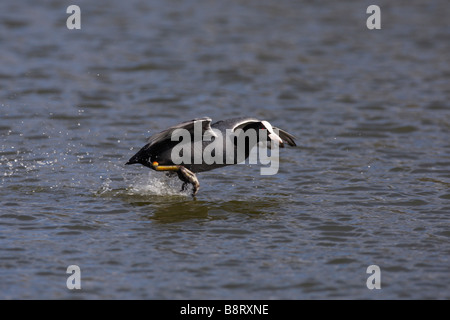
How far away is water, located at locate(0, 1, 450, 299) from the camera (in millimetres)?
6914

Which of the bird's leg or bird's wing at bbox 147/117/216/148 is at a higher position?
bird's wing at bbox 147/117/216/148

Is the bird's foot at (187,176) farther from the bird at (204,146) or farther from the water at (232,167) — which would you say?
the water at (232,167)

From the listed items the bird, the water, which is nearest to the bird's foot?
the bird

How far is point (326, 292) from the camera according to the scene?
21.4 feet

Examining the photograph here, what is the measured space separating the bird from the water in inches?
17.6

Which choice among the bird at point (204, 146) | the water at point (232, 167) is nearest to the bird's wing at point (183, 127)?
the bird at point (204, 146)

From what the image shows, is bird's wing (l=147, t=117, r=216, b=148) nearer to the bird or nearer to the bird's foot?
the bird

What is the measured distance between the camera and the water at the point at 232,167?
6.91m

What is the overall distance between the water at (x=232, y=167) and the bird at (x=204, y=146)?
0.45 metres

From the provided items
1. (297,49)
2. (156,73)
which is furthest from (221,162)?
(297,49)
